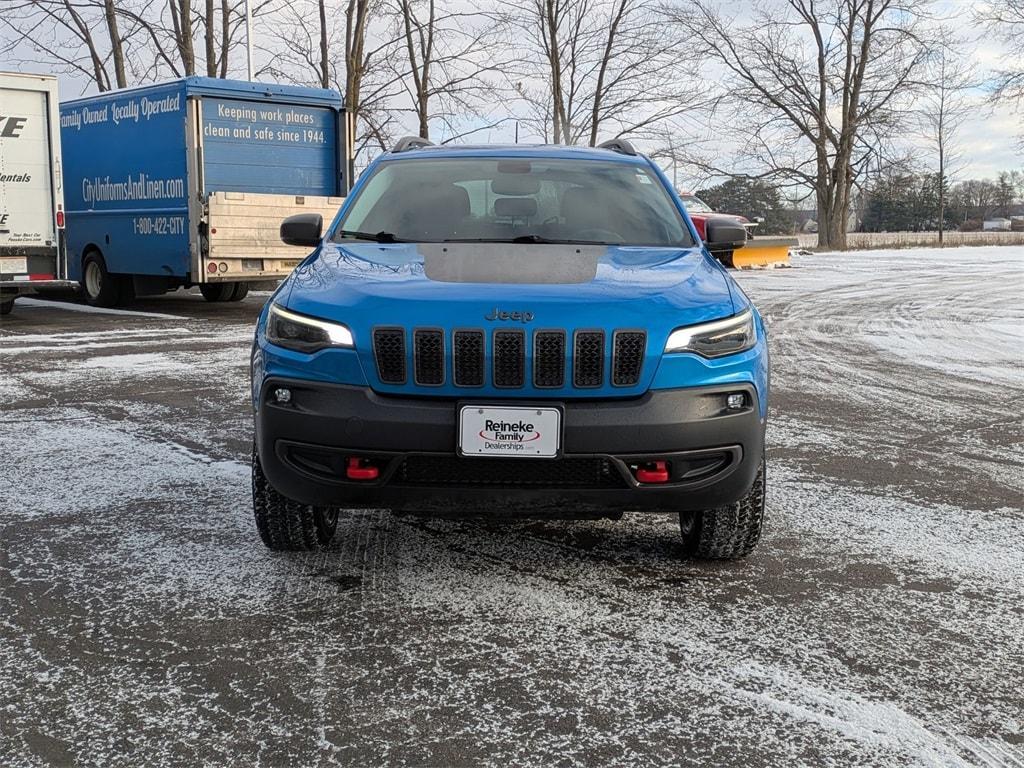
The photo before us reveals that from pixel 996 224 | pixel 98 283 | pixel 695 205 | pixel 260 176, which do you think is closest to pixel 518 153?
pixel 260 176

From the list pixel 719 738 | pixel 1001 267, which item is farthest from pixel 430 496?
pixel 1001 267

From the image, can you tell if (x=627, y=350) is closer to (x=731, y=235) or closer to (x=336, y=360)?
(x=336, y=360)

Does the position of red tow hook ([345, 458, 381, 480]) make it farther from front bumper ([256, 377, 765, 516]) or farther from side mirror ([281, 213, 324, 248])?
side mirror ([281, 213, 324, 248])

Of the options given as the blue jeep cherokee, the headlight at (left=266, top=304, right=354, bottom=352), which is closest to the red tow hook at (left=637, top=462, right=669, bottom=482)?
the blue jeep cherokee

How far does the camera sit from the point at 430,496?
3646 millimetres

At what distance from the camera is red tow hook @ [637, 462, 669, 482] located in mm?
3641

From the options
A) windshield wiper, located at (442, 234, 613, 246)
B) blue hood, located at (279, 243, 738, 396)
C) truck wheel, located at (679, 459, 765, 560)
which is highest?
windshield wiper, located at (442, 234, 613, 246)

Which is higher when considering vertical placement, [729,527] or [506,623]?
[729,527]

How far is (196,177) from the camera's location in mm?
13898

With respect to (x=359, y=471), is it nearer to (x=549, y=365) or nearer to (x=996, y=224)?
(x=549, y=365)

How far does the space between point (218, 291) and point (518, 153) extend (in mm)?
12661

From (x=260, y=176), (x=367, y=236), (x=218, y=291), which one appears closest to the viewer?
(x=367, y=236)

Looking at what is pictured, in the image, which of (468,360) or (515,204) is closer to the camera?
(468,360)

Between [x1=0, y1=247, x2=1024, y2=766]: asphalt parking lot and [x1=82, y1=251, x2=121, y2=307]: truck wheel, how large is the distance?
32.1 ft
